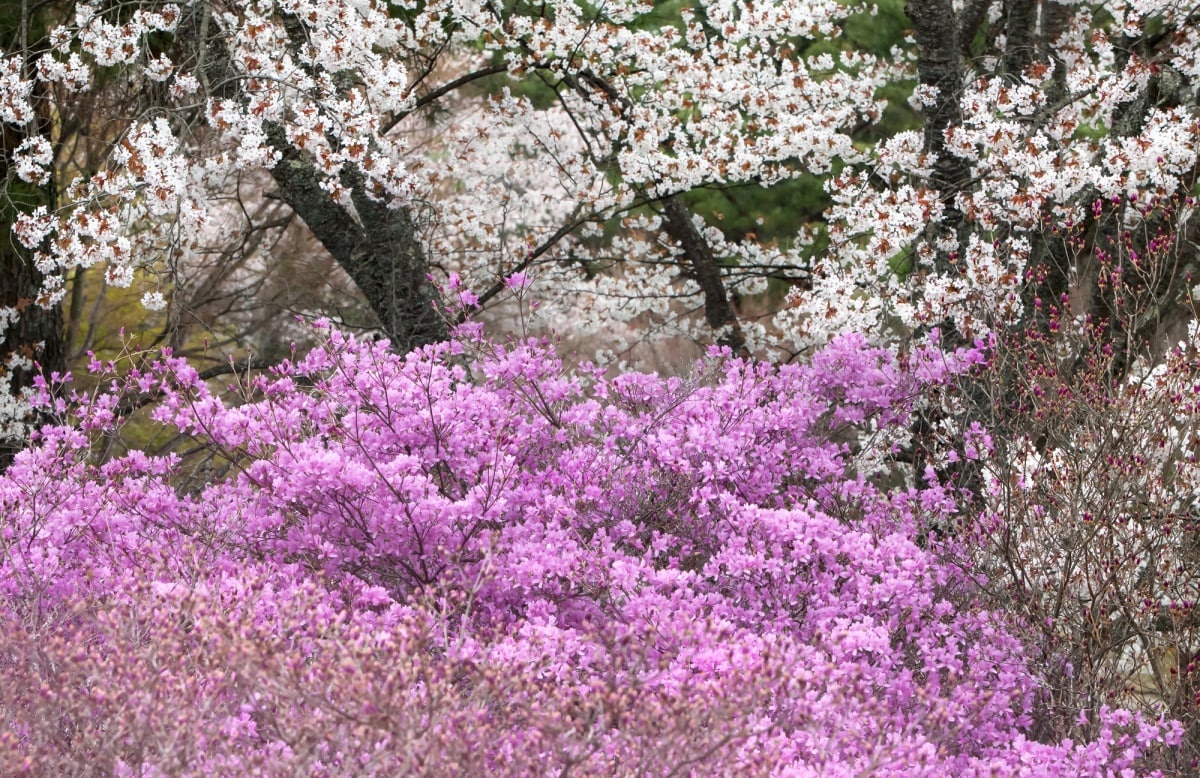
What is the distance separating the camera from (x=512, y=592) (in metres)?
4.48

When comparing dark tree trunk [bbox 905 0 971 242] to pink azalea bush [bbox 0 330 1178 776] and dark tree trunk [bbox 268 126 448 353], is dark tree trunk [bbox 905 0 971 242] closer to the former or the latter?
pink azalea bush [bbox 0 330 1178 776]

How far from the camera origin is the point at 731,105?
9281mm

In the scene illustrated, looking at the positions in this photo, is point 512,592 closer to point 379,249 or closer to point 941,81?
point 379,249

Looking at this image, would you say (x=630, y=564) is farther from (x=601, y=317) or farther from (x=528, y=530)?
(x=601, y=317)

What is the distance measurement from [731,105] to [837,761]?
257 inches

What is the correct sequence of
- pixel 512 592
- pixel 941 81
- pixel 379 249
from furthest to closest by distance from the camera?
1. pixel 379 249
2. pixel 941 81
3. pixel 512 592

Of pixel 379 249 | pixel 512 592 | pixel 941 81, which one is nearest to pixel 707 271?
pixel 941 81

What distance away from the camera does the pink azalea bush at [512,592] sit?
314 centimetres

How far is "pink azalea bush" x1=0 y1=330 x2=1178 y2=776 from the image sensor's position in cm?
314

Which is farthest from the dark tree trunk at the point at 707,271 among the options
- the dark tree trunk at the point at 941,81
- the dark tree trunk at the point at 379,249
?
the dark tree trunk at the point at 379,249

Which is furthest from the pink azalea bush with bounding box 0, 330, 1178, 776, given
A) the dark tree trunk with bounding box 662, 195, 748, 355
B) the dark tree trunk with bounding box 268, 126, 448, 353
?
the dark tree trunk with bounding box 662, 195, 748, 355

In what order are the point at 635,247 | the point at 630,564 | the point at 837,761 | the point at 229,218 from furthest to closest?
the point at 229,218
the point at 635,247
the point at 630,564
the point at 837,761

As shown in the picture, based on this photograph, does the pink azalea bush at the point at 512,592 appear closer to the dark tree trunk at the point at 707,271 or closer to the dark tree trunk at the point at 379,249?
the dark tree trunk at the point at 379,249

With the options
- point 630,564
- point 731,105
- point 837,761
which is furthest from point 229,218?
point 837,761
